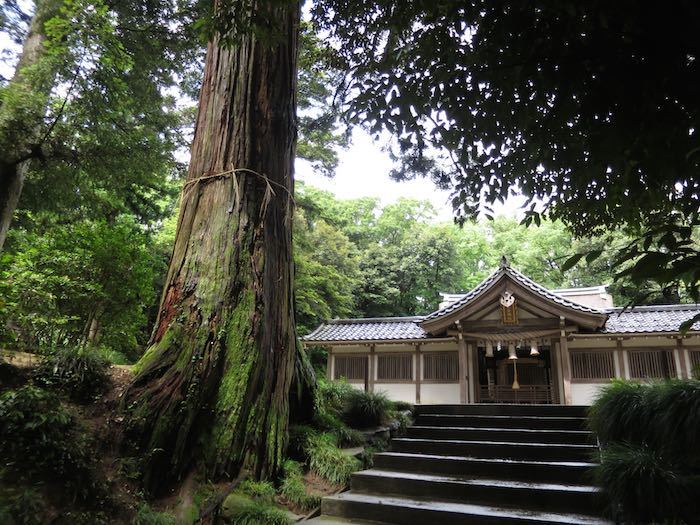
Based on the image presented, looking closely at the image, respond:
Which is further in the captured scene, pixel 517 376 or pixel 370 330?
pixel 517 376

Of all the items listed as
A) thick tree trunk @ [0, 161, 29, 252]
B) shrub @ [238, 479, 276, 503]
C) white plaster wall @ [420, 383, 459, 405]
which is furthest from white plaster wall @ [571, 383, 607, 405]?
thick tree trunk @ [0, 161, 29, 252]

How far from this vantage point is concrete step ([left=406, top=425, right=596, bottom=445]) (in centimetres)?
639

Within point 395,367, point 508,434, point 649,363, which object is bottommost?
point 508,434

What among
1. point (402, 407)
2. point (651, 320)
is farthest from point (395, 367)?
point (651, 320)

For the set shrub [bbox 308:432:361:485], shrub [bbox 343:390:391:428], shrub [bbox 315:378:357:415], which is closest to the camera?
shrub [bbox 308:432:361:485]

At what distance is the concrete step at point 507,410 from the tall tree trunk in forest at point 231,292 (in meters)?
5.02

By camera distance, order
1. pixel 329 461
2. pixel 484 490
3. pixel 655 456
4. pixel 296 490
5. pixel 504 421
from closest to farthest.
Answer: pixel 655 456 → pixel 296 490 → pixel 484 490 → pixel 329 461 → pixel 504 421

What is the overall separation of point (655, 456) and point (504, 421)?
149 inches

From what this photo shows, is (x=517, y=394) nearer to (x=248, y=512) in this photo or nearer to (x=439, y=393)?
(x=439, y=393)

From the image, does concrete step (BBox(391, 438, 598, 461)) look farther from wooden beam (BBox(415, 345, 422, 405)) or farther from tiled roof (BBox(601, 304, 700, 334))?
wooden beam (BBox(415, 345, 422, 405))

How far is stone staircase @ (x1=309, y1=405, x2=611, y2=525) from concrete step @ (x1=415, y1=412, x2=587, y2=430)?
0.08 feet

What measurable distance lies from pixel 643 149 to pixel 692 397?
2970 millimetres

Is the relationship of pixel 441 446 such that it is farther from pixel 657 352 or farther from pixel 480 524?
pixel 657 352

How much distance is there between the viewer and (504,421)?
296 inches
